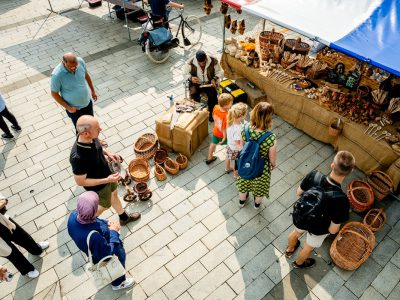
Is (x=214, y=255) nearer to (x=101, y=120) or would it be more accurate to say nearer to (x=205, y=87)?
(x=205, y=87)

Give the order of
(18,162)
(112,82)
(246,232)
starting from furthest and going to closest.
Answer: (112,82)
(18,162)
(246,232)

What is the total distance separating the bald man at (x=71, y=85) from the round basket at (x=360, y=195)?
15.9ft

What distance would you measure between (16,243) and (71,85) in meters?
2.55

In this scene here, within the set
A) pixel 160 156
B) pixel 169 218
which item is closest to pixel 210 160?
pixel 160 156

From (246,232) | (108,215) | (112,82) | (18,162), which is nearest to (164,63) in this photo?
(112,82)

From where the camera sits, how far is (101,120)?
702 cm

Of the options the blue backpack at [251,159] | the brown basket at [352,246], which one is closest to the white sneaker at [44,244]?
the blue backpack at [251,159]

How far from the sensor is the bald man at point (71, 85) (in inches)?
195

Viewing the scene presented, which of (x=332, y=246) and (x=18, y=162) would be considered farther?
(x=18, y=162)

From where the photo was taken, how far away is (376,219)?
187 inches

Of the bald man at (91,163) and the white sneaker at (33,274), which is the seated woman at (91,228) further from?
the white sneaker at (33,274)

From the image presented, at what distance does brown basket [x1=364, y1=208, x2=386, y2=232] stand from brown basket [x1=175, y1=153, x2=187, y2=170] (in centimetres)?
319

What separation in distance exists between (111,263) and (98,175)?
116cm

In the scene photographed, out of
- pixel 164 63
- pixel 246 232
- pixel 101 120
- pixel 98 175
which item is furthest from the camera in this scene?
pixel 164 63
